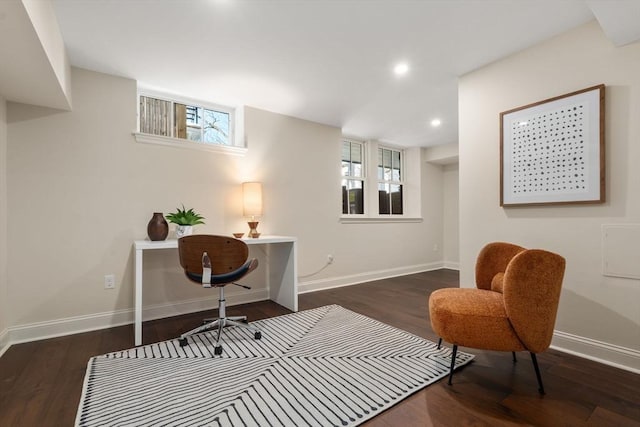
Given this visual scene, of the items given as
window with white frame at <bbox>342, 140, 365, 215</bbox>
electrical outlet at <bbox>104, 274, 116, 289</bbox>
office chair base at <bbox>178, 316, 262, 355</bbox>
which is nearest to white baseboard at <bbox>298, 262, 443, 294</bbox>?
window with white frame at <bbox>342, 140, 365, 215</bbox>

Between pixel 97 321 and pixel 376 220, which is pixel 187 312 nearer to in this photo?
pixel 97 321

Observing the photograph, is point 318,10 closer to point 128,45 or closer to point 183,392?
point 128,45

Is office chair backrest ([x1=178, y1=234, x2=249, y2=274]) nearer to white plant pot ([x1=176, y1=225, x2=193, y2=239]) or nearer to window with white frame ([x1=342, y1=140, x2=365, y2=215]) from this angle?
white plant pot ([x1=176, y1=225, x2=193, y2=239])

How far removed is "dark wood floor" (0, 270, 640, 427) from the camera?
1384 millimetres

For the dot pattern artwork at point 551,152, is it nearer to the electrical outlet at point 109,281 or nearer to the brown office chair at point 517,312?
the brown office chair at point 517,312

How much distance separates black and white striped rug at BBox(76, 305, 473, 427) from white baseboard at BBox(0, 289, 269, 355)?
701 millimetres

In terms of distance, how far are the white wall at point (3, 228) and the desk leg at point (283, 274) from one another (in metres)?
2.21

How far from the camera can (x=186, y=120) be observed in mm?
3225

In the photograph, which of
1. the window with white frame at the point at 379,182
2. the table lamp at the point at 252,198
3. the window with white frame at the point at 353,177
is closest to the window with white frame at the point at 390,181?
the window with white frame at the point at 379,182

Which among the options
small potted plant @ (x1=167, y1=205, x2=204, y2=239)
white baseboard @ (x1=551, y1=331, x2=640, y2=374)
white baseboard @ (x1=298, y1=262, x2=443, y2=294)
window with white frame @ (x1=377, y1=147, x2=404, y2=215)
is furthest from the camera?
window with white frame @ (x1=377, y1=147, x2=404, y2=215)

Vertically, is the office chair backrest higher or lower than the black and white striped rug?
higher

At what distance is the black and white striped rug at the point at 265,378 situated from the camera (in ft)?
4.60

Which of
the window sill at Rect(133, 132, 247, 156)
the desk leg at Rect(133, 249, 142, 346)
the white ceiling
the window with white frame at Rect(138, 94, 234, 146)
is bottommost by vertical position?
the desk leg at Rect(133, 249, 142, 346)

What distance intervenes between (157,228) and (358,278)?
9.34 ft
